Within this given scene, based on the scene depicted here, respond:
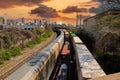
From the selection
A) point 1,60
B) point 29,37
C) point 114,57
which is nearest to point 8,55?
point 1,60

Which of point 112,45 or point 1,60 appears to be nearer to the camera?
point 112,45

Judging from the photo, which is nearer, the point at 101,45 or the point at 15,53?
the point at 101,45

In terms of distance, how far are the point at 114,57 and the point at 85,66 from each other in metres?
3.84

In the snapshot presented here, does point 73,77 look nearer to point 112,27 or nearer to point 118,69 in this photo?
point 112,27

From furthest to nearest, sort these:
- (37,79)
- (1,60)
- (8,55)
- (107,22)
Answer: (8,55)
(1,60)
(107,22)
(37,79)

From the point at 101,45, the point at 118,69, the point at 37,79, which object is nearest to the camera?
the point at 37,79

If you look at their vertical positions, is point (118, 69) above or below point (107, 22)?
below

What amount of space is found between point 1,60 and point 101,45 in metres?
18.3

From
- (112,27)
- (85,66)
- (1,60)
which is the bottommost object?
(1,60)

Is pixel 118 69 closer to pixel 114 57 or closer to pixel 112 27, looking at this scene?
pixel 114 57

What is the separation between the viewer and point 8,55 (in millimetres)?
41875

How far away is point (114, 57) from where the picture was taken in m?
20.0

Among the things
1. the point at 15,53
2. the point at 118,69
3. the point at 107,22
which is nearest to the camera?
the point at 118,69

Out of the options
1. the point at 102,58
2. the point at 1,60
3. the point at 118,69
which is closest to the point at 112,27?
the point at 102,58
